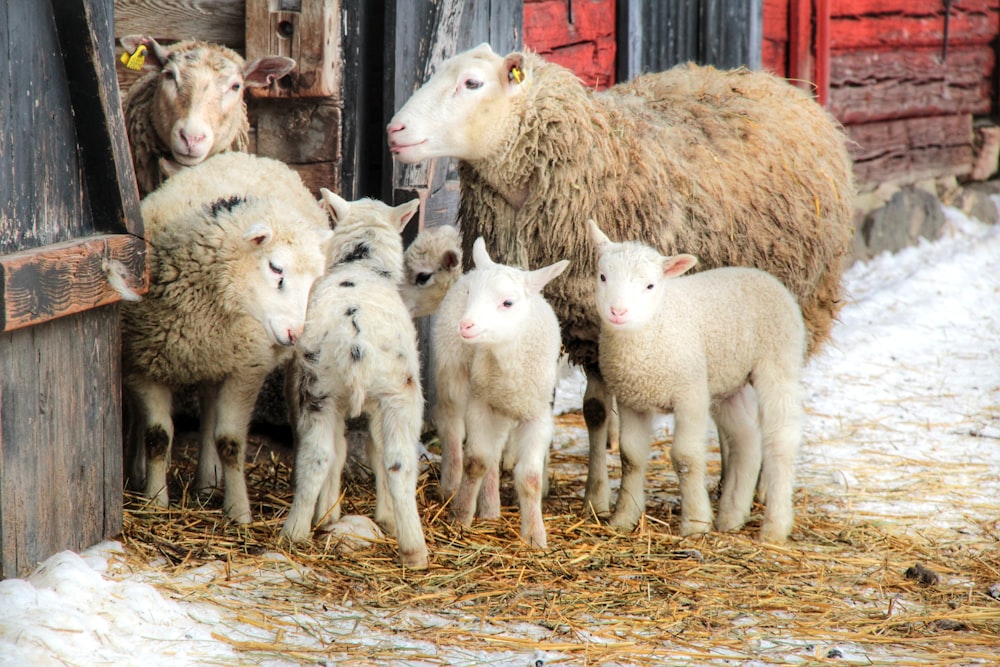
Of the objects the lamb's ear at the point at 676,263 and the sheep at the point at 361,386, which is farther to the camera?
the lamb's ear at the point at 676,263

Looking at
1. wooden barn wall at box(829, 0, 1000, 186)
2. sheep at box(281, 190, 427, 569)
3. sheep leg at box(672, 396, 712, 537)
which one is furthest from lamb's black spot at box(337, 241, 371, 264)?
wooden barn wall at box(829, 0, 1000, 186)

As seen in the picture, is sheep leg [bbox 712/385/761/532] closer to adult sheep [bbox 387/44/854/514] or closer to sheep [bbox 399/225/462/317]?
adult sheep [bbox 387/44/854/514]

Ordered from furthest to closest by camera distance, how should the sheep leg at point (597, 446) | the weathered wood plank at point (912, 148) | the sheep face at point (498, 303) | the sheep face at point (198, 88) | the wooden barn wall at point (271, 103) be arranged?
the weathered wood plank at point (912, 148) < the wooden barn wall at point (271, 103) < the sheep face at point (198, 88) < the sheep leg at point (597, 446) < the sheep face at point (498, 303)

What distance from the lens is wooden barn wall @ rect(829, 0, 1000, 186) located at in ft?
36.2

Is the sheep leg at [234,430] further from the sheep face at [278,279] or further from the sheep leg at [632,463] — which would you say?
the sheep leg at [632,463]

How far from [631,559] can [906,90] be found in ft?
28.4

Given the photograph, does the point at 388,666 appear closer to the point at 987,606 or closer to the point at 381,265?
the point at 381,265

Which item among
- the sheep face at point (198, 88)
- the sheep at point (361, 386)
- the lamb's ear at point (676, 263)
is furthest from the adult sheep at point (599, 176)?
the sheep face at point (198, 88)

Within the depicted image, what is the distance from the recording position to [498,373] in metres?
4.43

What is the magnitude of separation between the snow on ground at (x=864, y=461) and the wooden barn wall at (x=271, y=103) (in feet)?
7.19

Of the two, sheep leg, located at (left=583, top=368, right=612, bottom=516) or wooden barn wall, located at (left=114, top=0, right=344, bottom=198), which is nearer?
sheep leg, located at (left=583, top=368, right=612, bottom=516)

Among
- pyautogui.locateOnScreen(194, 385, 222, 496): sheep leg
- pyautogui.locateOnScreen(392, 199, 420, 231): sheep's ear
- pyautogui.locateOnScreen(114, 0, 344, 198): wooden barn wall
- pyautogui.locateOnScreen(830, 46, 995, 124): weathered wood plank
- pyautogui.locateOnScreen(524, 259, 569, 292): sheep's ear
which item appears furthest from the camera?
pyautogui.locateOnScreen(830, 46, 995, 124): weathered wood plank

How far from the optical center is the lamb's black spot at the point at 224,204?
4.68 meters

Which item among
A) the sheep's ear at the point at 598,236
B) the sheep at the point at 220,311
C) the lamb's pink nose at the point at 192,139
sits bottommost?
the sheep at the point at 220,311
